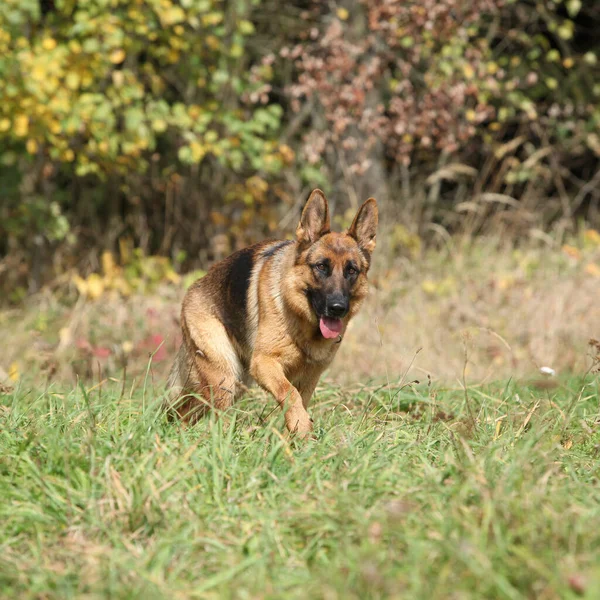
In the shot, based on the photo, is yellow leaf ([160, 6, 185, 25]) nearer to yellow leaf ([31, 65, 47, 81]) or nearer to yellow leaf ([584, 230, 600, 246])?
yellow leaf ([31, 65, 47, 81])

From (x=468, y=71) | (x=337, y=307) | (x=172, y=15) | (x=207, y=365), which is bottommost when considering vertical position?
(x=207, y=365)

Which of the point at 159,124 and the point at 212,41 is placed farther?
the point at 212,41

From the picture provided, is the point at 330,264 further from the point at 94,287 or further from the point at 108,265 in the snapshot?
the point at 108,265

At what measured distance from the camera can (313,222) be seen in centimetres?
509

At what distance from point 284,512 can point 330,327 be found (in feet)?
5.87

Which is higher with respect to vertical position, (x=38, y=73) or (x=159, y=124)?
(x=38, y=73)

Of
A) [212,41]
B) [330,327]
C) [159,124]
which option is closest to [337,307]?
[330,327]

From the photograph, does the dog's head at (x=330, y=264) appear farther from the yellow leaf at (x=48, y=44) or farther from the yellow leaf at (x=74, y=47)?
the yellow leaf at (x=74, y=47)

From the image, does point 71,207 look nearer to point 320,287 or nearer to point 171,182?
point 171,182

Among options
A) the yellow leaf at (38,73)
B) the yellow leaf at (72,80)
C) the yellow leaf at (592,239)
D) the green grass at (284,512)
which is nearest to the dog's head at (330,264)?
the green grass at (284,512)

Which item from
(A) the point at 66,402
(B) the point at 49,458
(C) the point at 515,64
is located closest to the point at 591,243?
(C) the point at 515,64

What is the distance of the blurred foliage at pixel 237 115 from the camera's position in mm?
8633

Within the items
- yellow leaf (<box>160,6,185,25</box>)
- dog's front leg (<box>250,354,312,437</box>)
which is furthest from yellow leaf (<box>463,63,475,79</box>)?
dog's front leg (<box>250,354,312,437</box>)

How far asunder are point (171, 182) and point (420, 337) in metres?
4.33
